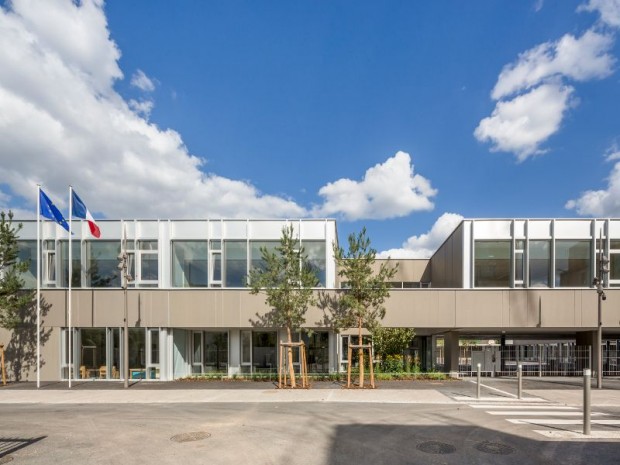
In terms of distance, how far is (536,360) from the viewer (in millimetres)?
23203

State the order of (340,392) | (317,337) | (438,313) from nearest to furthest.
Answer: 1. (340,392)
2. (438,313)
3. (317,337)

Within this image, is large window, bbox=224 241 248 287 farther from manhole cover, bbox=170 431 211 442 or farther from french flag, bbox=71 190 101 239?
manhole cover, bbox=170 431 211 442

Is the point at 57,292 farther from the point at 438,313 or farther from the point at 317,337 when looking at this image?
the point at 438,313

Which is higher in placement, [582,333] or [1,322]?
[1,322]

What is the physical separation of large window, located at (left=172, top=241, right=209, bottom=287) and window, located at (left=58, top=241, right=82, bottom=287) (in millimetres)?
5079

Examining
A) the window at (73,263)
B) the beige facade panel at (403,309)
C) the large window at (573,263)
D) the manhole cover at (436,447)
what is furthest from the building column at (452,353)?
the window at (73,263)

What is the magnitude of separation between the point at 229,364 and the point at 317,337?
202 inches

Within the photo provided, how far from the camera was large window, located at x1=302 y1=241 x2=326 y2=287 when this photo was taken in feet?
72.8

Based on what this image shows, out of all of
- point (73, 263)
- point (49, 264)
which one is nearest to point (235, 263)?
point (73, 263)

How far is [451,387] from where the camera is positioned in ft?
60.0

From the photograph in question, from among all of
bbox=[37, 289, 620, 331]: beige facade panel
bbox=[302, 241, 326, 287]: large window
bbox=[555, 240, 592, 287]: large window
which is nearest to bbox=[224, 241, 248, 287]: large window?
bbox=[37, 289, 620, 331]: beige facade panel

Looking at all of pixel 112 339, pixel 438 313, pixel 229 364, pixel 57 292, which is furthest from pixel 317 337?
pixel 57 292

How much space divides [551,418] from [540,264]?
1217cm

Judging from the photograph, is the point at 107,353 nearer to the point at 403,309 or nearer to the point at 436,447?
the point at 403,309
